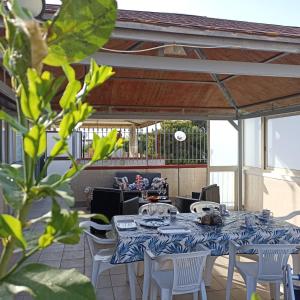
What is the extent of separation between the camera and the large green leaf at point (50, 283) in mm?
541

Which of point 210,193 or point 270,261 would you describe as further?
point 210,193

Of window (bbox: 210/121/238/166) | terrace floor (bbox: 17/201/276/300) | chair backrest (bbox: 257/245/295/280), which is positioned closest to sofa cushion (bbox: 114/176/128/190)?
window (bbox: 210/121/238/166)

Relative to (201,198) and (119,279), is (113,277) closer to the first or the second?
(119,279)

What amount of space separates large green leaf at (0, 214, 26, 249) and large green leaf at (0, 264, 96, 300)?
0.22 ft

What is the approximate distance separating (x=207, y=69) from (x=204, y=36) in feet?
1.64

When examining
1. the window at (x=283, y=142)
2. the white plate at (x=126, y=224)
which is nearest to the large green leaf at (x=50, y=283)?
the white plate at (x=126, y=224)

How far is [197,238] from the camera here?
130 inches

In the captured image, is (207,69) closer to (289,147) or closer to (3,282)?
(3,282)

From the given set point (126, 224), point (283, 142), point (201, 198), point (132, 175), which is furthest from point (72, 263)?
point (283, 142)

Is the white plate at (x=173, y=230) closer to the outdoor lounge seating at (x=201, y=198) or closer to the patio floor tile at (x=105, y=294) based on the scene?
the patio floor tile at (x=105, y=294)

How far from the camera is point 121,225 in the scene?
A: 357 centimetres

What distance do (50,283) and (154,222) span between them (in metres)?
3.25

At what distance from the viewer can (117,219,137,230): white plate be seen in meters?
3.46

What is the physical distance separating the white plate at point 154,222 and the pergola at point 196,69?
5.36 ft
